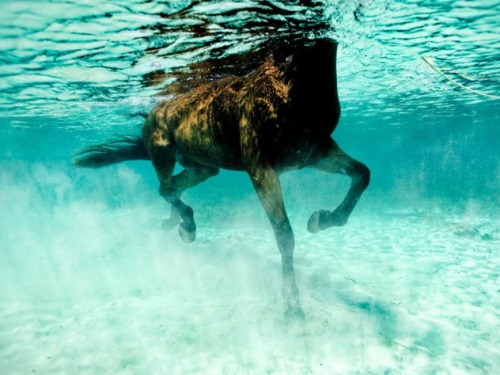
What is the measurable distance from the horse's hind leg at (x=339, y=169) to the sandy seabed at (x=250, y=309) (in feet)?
4.32

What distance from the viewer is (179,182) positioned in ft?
19.9

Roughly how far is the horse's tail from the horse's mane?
5.95ft

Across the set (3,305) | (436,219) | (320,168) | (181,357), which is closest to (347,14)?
(320,168)

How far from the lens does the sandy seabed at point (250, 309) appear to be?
11.3 feet

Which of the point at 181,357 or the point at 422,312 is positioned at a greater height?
the point at 181,357

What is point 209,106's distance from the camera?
14.3 feet

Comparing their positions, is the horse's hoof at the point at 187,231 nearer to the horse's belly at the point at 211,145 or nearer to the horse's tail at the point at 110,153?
the horse's belly at the point at 211,145

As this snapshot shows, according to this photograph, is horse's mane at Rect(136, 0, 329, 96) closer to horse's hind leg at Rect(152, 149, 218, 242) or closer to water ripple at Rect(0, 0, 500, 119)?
A: water ripple at Rect(0, 0, 500, 119)

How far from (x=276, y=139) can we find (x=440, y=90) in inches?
557

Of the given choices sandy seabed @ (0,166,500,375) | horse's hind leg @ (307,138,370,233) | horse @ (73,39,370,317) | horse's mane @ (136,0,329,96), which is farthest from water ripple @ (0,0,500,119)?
sandy seabed @ (0,166,500,375)

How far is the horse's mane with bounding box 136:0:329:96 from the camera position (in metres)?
3.99

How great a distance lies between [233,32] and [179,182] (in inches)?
122

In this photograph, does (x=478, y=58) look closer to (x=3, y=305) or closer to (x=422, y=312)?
(x=422, y=312)

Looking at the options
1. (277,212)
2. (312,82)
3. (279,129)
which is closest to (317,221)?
(277,212)
